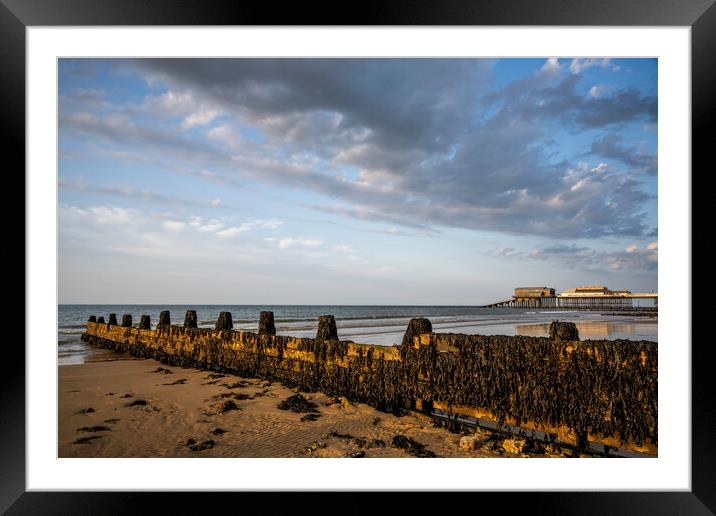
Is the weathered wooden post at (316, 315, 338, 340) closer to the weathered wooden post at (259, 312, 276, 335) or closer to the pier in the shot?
the weathered wooden post at (259, 312, 276, 335)

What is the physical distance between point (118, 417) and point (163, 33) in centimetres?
494

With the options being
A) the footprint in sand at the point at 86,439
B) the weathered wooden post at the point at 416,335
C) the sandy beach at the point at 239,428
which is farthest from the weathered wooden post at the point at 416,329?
the footprint in sand at the point at 86,439

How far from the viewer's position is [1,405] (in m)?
2.28

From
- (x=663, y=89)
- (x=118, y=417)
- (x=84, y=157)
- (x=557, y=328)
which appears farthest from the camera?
(x=84, y=157)

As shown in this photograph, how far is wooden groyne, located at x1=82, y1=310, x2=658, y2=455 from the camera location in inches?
117

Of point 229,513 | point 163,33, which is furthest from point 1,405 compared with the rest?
point 163,33

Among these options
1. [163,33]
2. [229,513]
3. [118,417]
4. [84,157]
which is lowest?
[118,417]

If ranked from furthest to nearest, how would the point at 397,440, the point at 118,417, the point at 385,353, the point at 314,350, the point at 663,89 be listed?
the point at 314,350
the point at 118,417
the point at 385,353
the point at 397,440
the point at 663,89

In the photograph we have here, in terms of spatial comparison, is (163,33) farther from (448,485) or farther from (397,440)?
(397,440)

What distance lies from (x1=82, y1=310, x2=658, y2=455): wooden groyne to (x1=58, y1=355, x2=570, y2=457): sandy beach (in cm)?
25

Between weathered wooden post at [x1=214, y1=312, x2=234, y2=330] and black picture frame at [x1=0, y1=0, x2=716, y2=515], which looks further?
weathered wooden post at [x1=214, y1=312, x2=234, y2=330]

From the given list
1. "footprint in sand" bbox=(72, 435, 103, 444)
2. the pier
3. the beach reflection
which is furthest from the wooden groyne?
the pier

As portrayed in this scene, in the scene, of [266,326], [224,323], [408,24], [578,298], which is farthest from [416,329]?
[578,298]

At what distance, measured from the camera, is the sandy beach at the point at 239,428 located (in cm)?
381
